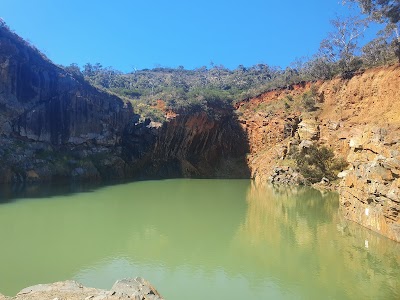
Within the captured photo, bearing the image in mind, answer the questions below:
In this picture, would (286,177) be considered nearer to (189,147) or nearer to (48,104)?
(189,147)

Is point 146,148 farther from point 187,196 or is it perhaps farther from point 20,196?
point 20,196

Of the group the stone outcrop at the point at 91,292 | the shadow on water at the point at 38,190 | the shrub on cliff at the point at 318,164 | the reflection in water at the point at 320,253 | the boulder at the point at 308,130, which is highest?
the boulder at the point at 308,130

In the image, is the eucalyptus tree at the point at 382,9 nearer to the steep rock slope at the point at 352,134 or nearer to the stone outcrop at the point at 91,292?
the steep rock slope at the point at 352,134

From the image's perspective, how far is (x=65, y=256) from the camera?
375 inches

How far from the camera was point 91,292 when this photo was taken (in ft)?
18.4

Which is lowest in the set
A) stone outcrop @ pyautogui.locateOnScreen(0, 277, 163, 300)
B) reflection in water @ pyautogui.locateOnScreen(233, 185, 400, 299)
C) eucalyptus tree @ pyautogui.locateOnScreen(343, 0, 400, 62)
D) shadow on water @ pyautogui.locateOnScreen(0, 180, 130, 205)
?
reflection in water @ pyautogui.locateOnScreen(233, 185, 400, 299)

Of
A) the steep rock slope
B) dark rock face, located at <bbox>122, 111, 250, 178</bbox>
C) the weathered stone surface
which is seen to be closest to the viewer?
the steep rock slope

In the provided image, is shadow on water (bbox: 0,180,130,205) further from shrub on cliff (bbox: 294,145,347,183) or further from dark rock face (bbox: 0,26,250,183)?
shrub on cliff (bbox: 294,145,347,183)

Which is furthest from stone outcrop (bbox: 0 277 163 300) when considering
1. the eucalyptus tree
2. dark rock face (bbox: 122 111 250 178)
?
dark rock face (bbox: 122 111 250 178)

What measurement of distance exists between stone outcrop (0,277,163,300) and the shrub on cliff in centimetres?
2357

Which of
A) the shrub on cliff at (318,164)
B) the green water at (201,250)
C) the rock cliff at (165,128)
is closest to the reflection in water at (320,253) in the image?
the green water at (201,250)

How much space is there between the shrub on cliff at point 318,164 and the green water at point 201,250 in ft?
29.6

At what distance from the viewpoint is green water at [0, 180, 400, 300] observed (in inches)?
310

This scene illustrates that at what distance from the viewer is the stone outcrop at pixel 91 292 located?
516cm
